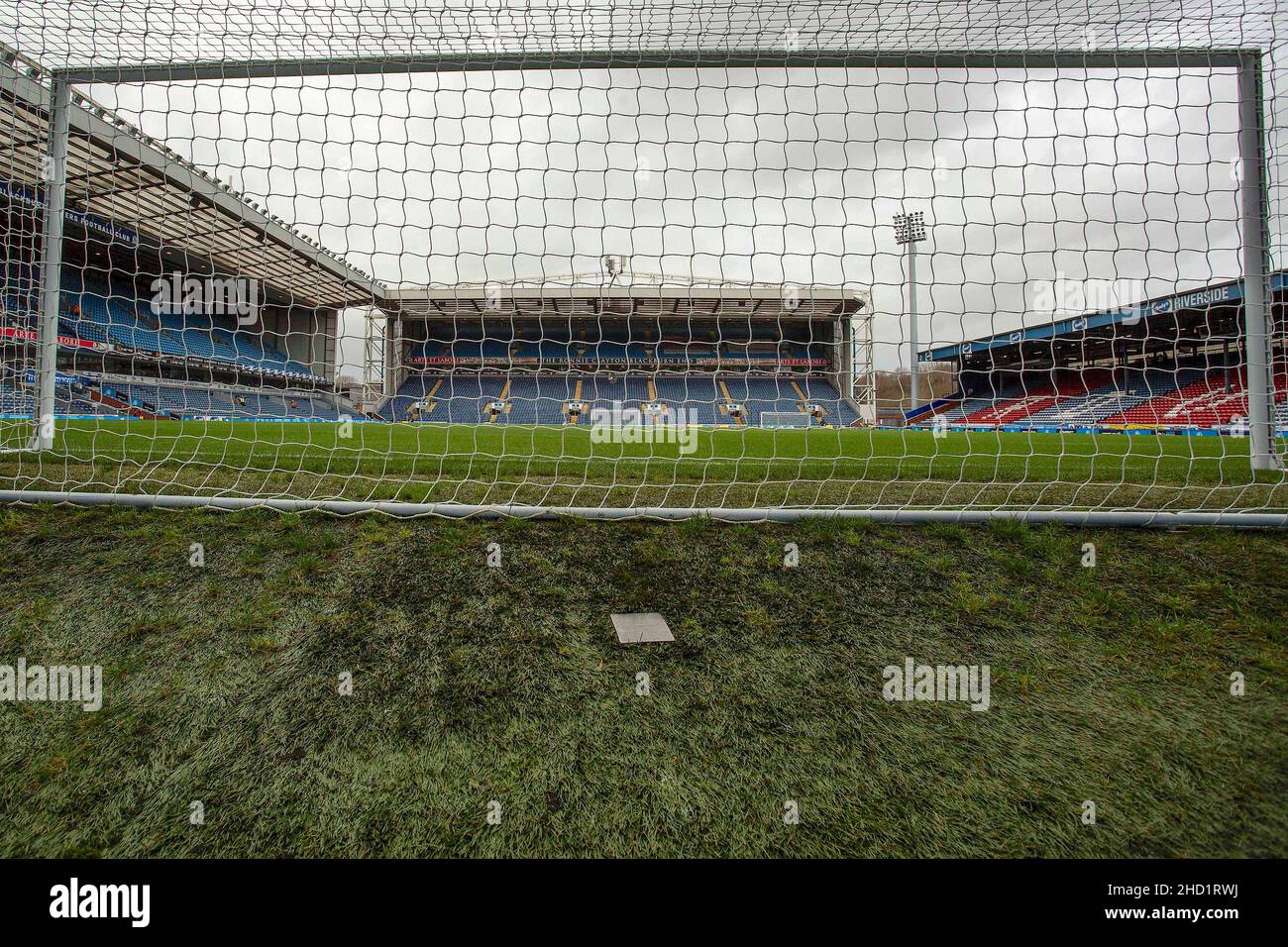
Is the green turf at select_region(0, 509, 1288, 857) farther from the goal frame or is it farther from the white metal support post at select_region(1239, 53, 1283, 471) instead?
the goal frame

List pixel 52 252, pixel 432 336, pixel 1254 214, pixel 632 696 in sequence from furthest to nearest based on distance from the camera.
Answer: pixel 432 336, pixel 52 252, pixel 1254 214, pixel 632 696

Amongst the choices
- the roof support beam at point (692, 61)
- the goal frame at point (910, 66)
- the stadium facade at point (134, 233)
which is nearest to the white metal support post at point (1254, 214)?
the goal frame at point (910, 66)

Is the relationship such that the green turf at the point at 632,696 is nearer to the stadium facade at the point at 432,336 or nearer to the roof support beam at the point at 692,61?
the stadium facade at the point at 432,336

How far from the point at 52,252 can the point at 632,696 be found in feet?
15.9

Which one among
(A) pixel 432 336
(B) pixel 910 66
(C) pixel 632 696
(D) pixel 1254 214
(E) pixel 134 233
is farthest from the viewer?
(A) pixel 432 336

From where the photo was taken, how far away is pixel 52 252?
11.3ft

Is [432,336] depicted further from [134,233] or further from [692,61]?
[692,61]

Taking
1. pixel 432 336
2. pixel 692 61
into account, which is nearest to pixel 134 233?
pixel 432 336

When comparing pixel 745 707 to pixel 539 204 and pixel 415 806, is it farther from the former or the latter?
pixel 539 204

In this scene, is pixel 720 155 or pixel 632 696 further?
pixel 720 155

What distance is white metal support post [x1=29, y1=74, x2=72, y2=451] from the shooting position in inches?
134

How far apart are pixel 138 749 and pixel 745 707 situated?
1304 millimetres

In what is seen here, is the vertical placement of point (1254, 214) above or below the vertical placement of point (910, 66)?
below
